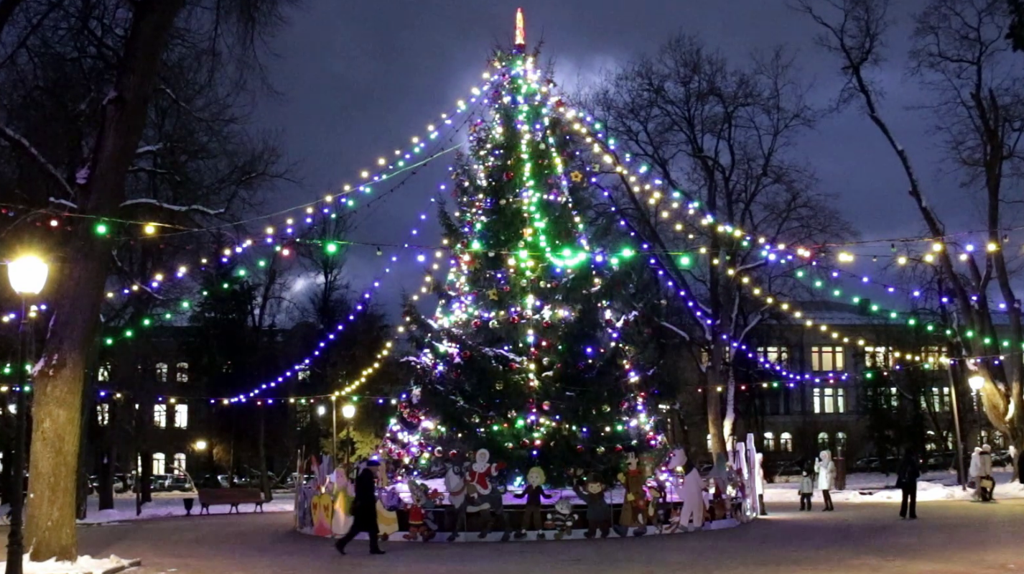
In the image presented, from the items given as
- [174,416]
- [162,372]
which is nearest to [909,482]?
[162,372]

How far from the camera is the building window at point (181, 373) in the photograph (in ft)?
191

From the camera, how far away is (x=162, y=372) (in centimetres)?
6253

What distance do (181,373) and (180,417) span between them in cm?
1680

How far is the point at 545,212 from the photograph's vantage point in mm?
22188

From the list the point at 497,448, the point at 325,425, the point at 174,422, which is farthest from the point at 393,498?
the point at 174,422

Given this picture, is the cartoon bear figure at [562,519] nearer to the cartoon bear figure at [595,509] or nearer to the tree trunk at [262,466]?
the cartoon bear figure at [595,509]

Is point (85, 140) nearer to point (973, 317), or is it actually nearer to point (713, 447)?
point (713, 447)

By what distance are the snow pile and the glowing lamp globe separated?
422 centimetres

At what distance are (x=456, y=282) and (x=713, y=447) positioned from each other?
15.9 meters

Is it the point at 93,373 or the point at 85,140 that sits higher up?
the point at 85,140

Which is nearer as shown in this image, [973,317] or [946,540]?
[946,540]

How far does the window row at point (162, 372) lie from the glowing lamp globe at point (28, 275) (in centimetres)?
2767

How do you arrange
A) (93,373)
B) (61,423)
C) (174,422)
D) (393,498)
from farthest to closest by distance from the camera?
1. (174,422)
2. (93,373)
3. (393,498)
4. (61,423)

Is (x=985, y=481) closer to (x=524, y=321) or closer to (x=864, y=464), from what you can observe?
(x=524, y=321)
